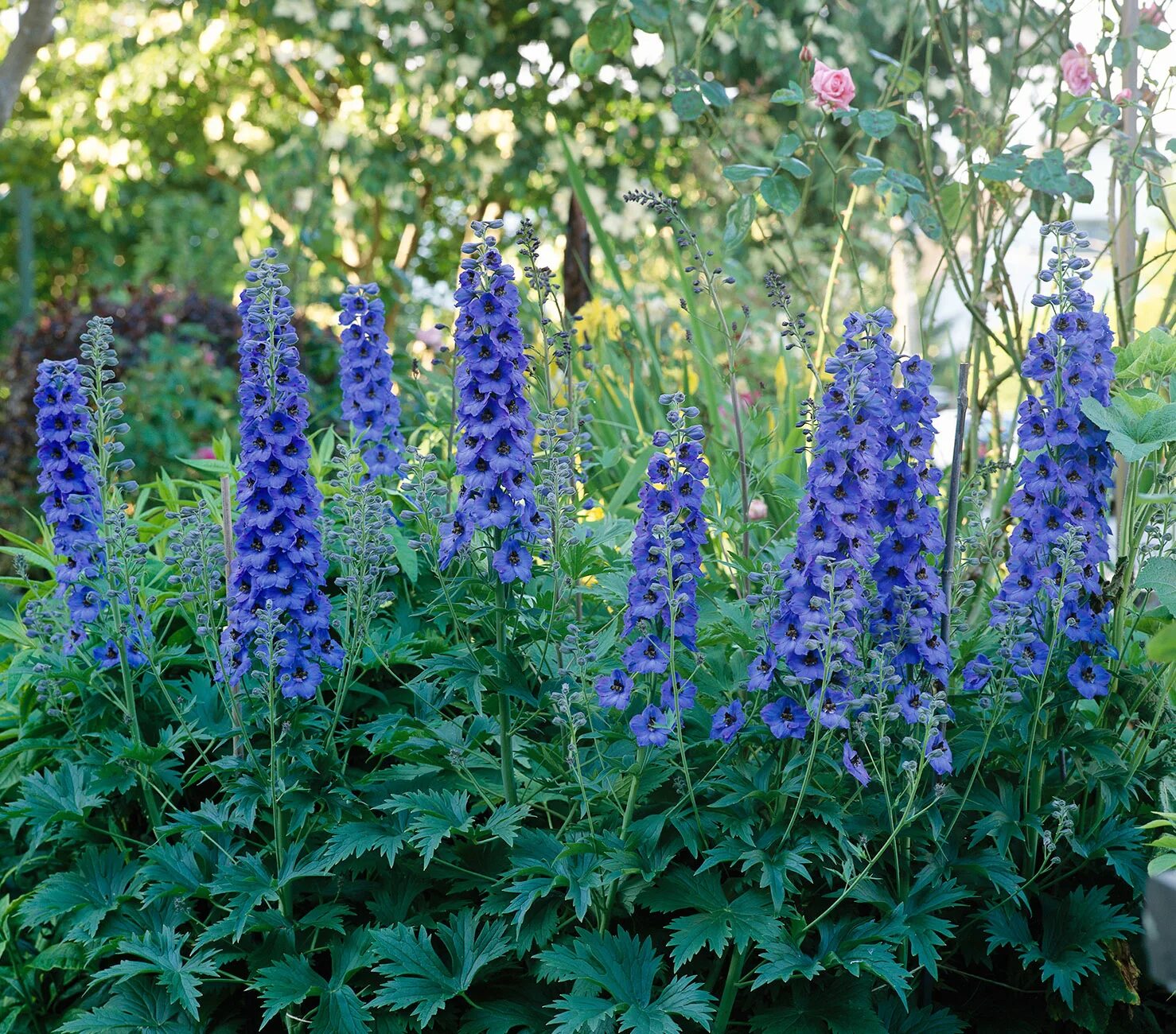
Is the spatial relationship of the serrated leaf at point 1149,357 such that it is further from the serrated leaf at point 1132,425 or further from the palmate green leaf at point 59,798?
the palmate green leaf at point 59,798

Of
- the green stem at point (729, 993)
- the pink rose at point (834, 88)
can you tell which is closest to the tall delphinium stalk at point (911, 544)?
the green stem at point (729, 993)

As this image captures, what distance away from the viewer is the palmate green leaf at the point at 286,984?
7.03 ft

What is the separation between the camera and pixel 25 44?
5719 mm

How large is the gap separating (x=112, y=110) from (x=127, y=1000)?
993 centimetres

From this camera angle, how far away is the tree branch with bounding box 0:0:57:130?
223 inches

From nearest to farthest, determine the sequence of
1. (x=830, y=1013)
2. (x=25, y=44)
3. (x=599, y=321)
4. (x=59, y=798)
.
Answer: (x=830, y=1013) < (x=59, y=798) < (x=599, y=321) < (x=25, y=44)

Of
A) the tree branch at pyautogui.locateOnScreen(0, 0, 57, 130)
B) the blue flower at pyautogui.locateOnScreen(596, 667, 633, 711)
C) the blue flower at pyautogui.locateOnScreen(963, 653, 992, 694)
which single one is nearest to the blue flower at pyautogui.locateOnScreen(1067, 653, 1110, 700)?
the blue flower at pyautogui.locateOnScreen(963, 653, 992, 694)

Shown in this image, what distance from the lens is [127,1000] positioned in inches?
92.7

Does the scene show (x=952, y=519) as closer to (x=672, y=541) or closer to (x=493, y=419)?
(x=672, y=541)

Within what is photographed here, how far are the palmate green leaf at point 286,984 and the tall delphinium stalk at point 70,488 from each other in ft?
3.08

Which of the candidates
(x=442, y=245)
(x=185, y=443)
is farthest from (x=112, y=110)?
(x=185, y=443)

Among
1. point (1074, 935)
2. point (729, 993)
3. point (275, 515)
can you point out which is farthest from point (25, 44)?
point (1074, 935)

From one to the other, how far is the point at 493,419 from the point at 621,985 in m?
1.03

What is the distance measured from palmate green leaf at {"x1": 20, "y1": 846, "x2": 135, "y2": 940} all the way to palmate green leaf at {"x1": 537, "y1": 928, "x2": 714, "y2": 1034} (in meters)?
0.99
